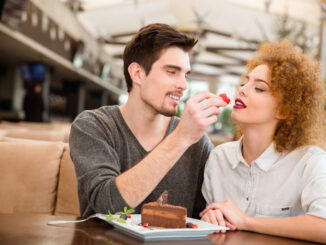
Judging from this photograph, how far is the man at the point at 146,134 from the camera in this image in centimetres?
137

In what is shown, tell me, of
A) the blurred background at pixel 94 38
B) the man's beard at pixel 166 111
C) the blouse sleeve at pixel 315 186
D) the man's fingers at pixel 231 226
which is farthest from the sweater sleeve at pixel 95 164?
the blurred background at pixel 94 38

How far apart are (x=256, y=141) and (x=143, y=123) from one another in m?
0.51

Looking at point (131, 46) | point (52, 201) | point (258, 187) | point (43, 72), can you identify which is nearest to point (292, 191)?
point (258, 187)

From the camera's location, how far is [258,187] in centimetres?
169

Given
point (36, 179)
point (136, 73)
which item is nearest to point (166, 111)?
point (136, 73)

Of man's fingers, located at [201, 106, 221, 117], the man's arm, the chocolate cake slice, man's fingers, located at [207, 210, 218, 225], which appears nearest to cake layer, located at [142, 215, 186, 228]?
the chocolate cake slice

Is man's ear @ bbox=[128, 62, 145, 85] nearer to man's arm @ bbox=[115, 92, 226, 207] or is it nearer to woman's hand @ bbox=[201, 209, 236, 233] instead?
man's arm @ bbox=[115, 92, 226, 207]

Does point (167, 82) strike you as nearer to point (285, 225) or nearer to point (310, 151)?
point (310, 151)

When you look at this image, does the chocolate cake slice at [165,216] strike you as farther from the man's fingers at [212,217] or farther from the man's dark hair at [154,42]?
the man's dark hair at [154,42]

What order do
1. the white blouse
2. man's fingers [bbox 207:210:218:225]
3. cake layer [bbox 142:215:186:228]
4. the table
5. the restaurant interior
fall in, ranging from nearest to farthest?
the table
cake layer [bbox 142:215:186:228]
man's fingers [bbox 207:210:218:225]
the white blouse
the restaurant interior

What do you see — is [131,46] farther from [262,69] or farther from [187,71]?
[262,69]

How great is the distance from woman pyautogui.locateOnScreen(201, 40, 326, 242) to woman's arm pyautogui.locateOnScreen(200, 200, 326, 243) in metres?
0.08

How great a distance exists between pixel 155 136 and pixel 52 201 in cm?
73

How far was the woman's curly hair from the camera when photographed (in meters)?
1.72
